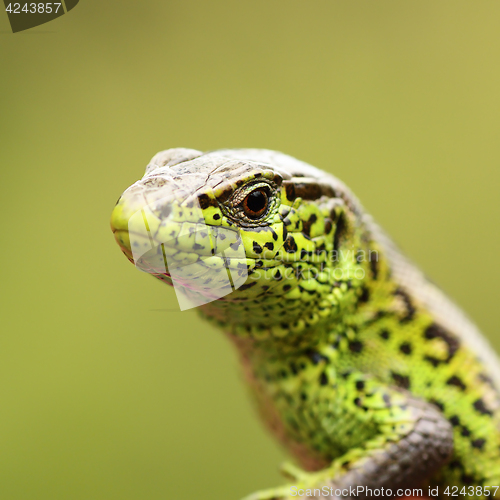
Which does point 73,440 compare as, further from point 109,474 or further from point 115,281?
point 115,281

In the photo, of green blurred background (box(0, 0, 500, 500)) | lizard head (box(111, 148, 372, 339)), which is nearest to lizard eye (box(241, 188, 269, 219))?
lizard head (box(111, 148, 372, 339))

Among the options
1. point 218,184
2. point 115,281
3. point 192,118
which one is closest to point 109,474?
point 115,281

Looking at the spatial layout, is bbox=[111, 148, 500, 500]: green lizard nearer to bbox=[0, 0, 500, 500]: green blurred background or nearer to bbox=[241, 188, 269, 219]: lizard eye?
bbox=[241, 188, 269, 219]: lizard eye

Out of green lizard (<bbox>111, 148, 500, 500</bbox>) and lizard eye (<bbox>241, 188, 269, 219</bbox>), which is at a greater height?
lizard eye (<bbox>241, 188, 269, 219</bbox>)

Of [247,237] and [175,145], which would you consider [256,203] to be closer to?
[247,237]

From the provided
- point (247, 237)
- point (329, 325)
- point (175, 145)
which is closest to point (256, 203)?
point (247, 237)
